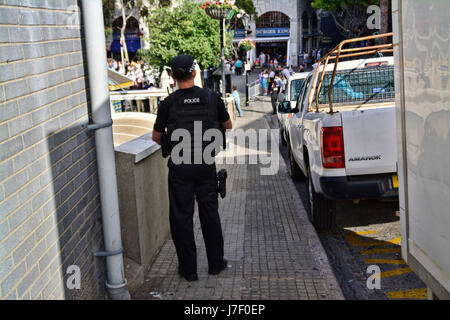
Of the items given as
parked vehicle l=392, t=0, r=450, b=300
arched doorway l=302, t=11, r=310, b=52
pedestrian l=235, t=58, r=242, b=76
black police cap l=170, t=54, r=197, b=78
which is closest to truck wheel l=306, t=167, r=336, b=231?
black police cap l=170, t=54, r=197, b=78

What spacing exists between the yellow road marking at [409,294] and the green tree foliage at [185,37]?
48.3 feet

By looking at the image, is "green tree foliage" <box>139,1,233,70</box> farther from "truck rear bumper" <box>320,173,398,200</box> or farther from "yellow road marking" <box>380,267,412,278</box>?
"yellow road marking" <box>380,267,412,278</box>

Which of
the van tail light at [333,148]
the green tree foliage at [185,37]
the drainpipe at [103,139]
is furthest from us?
the green tree foliage at [185,37]

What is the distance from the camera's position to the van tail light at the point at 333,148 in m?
5.34

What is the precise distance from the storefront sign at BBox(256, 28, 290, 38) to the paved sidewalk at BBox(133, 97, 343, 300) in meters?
A: 55.1

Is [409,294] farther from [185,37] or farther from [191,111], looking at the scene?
[185,37]

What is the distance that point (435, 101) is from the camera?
266 cm

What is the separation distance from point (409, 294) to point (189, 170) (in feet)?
7.20

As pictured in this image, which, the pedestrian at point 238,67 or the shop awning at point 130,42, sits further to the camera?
the shop awning at point 130,42

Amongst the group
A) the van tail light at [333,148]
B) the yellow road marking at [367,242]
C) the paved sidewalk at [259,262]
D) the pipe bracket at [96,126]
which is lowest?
the yellow road marking at [367,242]

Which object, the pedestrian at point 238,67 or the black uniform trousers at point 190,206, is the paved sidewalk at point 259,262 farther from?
the pedestrian at point 238,67

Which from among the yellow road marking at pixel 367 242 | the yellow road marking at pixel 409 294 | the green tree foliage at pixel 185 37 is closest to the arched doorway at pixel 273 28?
the green tree foliage at pixel 185 37

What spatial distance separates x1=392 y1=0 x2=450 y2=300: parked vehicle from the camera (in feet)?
8.47
